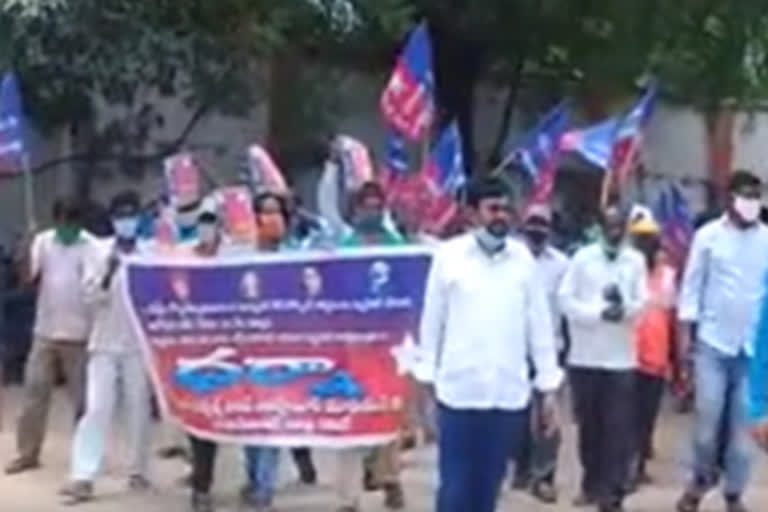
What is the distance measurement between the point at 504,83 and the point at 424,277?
644 inches

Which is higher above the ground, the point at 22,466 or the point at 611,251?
the point at 611,251

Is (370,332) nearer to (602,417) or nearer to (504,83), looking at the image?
(602,417)

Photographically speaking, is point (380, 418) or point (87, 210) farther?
point (87, 210)

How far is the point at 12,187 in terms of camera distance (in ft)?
85.2

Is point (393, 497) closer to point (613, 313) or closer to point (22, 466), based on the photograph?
point (613, 313)

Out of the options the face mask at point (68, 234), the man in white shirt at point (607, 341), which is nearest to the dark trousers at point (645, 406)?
the man in white shirt at point (607, 341)

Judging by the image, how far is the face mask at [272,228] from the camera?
1333 centimetres

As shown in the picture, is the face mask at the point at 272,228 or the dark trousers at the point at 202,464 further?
the face mask at the point at 272,228

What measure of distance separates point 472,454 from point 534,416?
2924 mm

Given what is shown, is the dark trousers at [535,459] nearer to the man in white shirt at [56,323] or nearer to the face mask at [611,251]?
the face mask at [611,251]

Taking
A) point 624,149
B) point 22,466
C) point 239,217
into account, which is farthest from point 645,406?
point 22,466

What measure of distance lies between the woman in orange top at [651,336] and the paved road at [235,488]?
0.41m

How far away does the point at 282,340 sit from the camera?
1305cm

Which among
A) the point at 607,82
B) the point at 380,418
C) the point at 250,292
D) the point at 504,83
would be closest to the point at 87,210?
the point at 250,292
